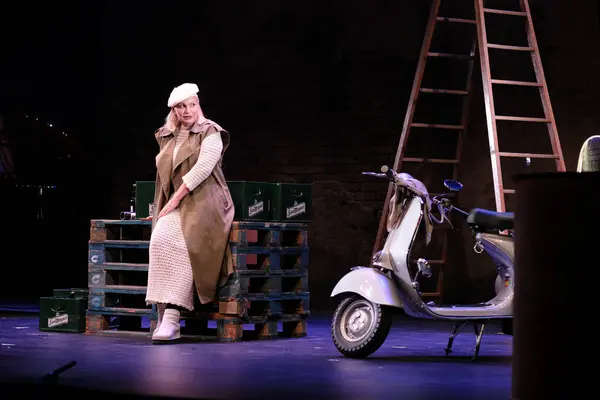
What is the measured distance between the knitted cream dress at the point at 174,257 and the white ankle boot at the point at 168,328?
3.9 inches

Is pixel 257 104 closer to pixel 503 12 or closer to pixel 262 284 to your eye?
pixel 503 12

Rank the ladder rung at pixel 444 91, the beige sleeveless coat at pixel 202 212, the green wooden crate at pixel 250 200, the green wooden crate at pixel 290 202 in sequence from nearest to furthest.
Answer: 1. the beige sleeveless coat at pixel 202 212
2. the green wooden crate at pixel 250 200
3. the green wooden crate at pixel 290 202
4. the ladder rung at pixel 444 91

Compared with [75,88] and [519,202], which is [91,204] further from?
[519,202]

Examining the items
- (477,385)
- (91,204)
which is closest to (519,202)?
(477,385)

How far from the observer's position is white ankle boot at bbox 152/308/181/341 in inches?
287

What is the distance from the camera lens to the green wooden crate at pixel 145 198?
26.4 feet

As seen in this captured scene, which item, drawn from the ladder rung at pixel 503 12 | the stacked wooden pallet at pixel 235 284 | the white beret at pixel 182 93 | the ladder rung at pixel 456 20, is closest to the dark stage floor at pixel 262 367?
the stacked wooden pallet at pixel 235 284

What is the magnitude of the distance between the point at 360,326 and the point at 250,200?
1586mm

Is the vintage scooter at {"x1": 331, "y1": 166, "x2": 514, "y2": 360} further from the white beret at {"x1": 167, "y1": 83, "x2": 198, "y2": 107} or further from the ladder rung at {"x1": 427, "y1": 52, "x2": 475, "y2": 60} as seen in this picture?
the ladder rung at {"x1": 427, "y1": 52, "x2": 475, "y2": 60}

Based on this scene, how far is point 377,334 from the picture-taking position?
251 inches

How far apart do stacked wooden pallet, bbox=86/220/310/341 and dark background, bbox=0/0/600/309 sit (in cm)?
222

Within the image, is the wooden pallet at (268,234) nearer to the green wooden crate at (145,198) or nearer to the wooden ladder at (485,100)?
the green wooden crate at (145,198)

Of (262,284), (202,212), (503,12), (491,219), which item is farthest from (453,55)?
(491,219)

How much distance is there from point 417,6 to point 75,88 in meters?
3.70
